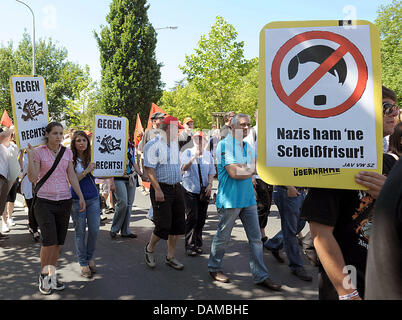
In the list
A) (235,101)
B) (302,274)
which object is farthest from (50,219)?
(235,101)

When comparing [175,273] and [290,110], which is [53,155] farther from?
[290,110]

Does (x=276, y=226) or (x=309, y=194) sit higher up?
(x=309, y=194)

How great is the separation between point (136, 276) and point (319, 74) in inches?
141

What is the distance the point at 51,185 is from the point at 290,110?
3.08m

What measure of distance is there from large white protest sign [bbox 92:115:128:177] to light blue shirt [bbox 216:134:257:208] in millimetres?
1927

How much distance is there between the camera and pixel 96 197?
14.5 ft

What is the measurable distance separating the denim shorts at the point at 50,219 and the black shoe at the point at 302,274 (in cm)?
287

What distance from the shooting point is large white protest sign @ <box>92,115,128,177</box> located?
16.1 ft

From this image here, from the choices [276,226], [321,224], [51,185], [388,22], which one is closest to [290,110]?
[321,224]

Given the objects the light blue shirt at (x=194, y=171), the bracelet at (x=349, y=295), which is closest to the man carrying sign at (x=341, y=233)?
the bracelet at (x=349, y=295)

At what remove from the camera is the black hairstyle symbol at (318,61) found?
1.46 metres

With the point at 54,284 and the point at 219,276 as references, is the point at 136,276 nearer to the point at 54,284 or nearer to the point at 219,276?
the point at 54,284

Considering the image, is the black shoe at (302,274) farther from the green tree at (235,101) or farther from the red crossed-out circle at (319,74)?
the green tree at (235,101)

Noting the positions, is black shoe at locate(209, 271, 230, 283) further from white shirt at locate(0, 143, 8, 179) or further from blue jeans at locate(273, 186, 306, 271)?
white shirt at locate(0, 143, 8, 179)
